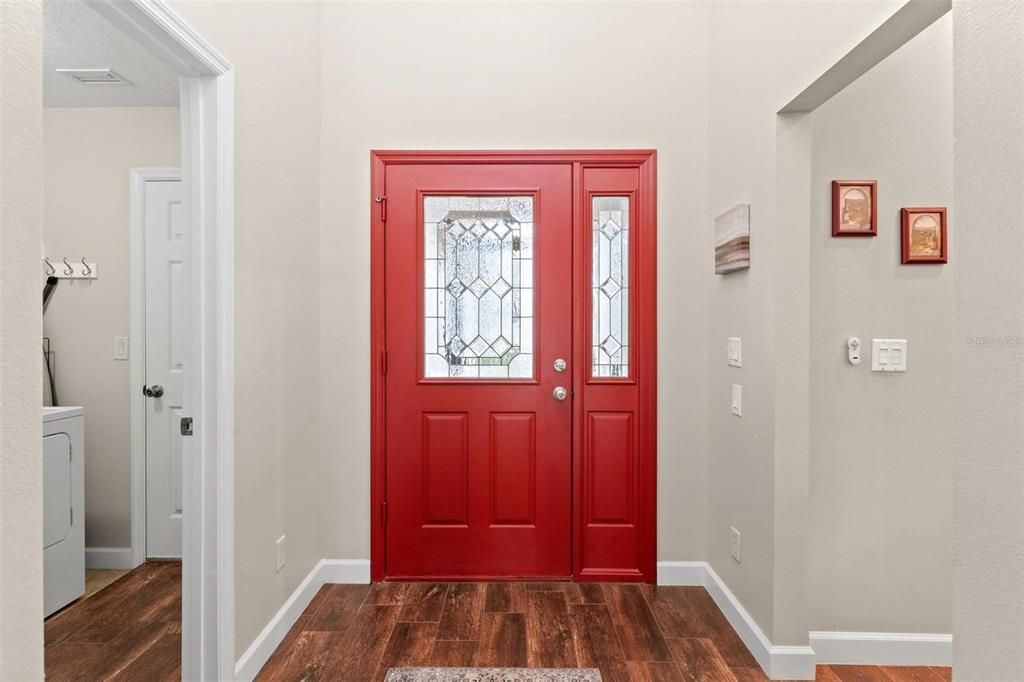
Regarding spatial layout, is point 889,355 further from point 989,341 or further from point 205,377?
point 205,377

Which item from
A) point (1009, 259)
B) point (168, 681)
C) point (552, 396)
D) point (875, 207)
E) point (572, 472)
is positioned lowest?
point (168, 681)

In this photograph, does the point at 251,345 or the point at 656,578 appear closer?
the point at 251,345

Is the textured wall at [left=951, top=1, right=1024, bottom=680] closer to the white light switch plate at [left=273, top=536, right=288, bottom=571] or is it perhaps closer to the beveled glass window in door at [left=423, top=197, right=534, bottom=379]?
the beveled glass window in door at [left=423, top=197, right=534, bottom=379]

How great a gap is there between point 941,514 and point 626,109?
2217 millimetres

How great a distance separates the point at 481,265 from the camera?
2914 millimetres

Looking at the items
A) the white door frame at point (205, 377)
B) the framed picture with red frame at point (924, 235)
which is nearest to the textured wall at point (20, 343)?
the white door frame at point (205, 377)

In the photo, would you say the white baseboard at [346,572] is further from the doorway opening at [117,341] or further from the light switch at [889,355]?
the light switch at [889,355]

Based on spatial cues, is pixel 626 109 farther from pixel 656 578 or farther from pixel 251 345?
pixel 656 578

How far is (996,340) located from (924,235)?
1.23m

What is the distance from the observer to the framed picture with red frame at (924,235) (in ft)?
6.99

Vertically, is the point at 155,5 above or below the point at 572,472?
above

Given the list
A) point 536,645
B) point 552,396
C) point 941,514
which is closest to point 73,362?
point 552,396

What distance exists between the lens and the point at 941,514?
2172 mm

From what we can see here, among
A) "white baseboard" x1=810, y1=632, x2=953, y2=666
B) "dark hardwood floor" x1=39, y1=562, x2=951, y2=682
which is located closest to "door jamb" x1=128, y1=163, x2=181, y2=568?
"dark hardwood floor" x1=39, y1=562, x2=951, y2=682
